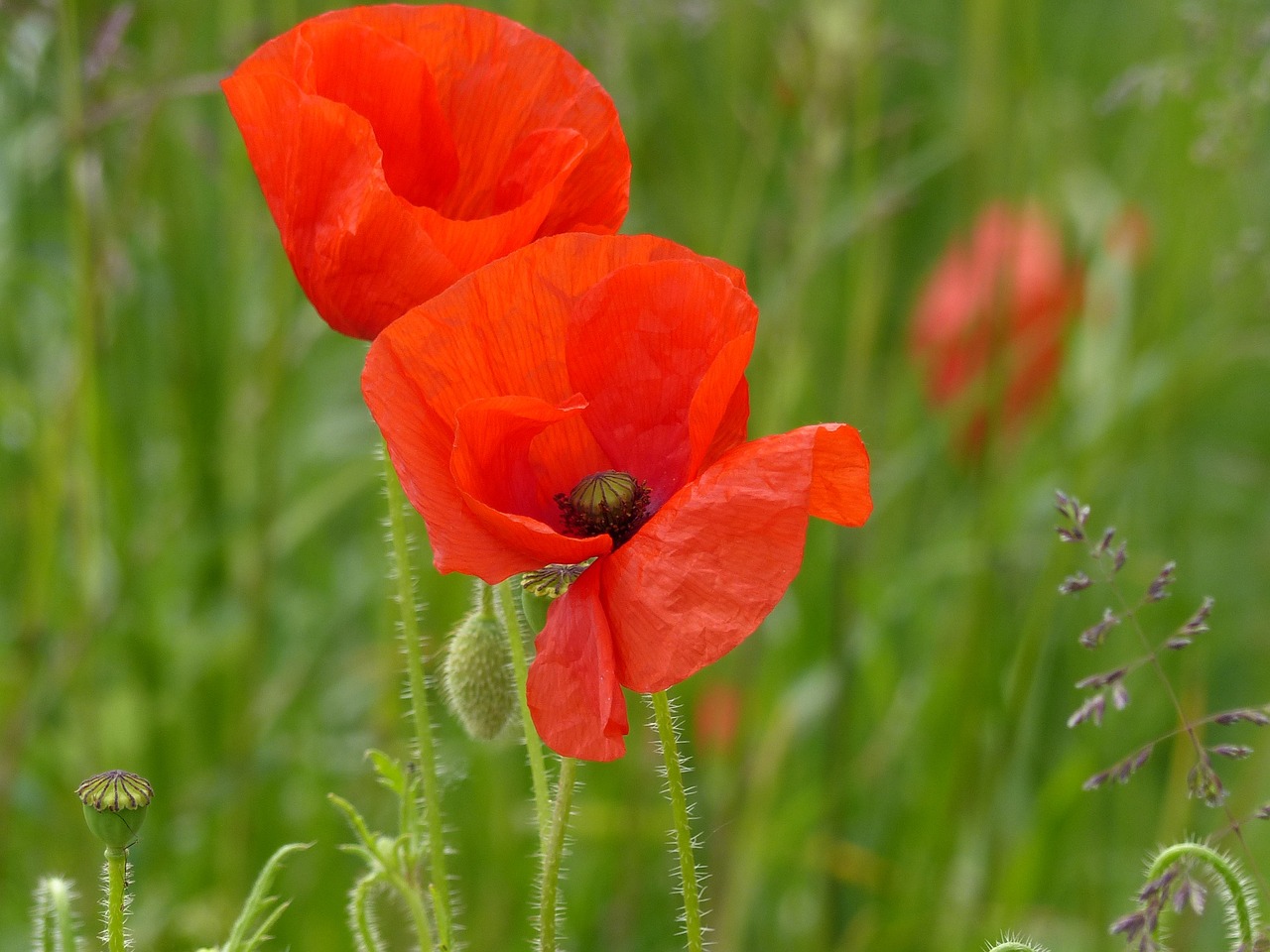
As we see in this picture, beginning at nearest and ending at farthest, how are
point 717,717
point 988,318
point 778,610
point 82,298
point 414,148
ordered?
→ point 414,148 → point 82,298 → point 988,318 → point 717,717 → point 778,610

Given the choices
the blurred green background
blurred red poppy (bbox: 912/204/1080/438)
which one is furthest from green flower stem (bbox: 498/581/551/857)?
blurred red poppy (bbox: 912/204/1080/438)

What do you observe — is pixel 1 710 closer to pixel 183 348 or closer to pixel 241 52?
pixel 183 348

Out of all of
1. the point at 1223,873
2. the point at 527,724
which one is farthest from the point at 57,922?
the point at 1223,873

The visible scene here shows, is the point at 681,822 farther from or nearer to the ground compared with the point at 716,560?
nearer to the ground

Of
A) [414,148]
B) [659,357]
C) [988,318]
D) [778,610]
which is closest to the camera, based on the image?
[659,357]

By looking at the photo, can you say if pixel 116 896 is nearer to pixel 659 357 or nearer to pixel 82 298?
pixel 659 357

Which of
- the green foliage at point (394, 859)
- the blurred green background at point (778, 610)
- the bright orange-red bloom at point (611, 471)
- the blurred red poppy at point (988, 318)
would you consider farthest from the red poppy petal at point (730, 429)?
the blurred red poppy at point (988, 318)
